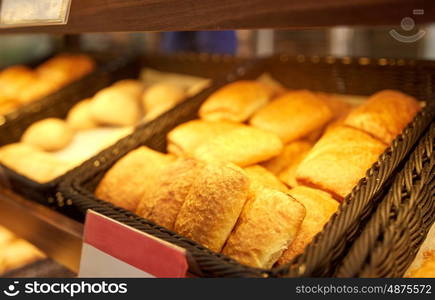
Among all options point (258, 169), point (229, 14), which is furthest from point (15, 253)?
point (229, 14)

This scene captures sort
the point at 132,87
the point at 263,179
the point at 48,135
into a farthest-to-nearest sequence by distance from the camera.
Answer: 1. the point at 132,87
2. the point at 48,135
3. the point at 263,179

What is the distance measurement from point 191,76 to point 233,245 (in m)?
1.71

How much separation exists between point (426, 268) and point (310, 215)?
318 millimetres

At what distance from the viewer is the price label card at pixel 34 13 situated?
1.24 m

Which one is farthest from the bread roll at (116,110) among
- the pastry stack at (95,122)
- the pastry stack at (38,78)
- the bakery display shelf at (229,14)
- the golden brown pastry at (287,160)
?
the bakery display shelf at (229,14)

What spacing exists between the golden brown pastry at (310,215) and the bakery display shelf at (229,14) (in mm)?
558

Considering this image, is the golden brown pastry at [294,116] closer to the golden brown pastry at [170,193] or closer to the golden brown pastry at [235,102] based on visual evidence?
the golden brown pastry at [235,102]

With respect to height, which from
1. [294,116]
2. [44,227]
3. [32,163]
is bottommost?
[44,227]

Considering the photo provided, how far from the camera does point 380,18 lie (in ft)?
2.50

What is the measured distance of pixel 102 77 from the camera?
277 centimetres

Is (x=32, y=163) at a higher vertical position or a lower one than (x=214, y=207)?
lower

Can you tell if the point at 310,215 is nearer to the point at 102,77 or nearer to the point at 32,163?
the point at 32,163

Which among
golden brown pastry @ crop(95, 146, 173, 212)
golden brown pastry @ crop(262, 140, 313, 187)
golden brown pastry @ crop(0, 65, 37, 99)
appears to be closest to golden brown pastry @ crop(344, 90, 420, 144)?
golden brown pastry @ crop(262, 140, 313, 187)

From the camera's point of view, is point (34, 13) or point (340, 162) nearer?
point (34, 13)
